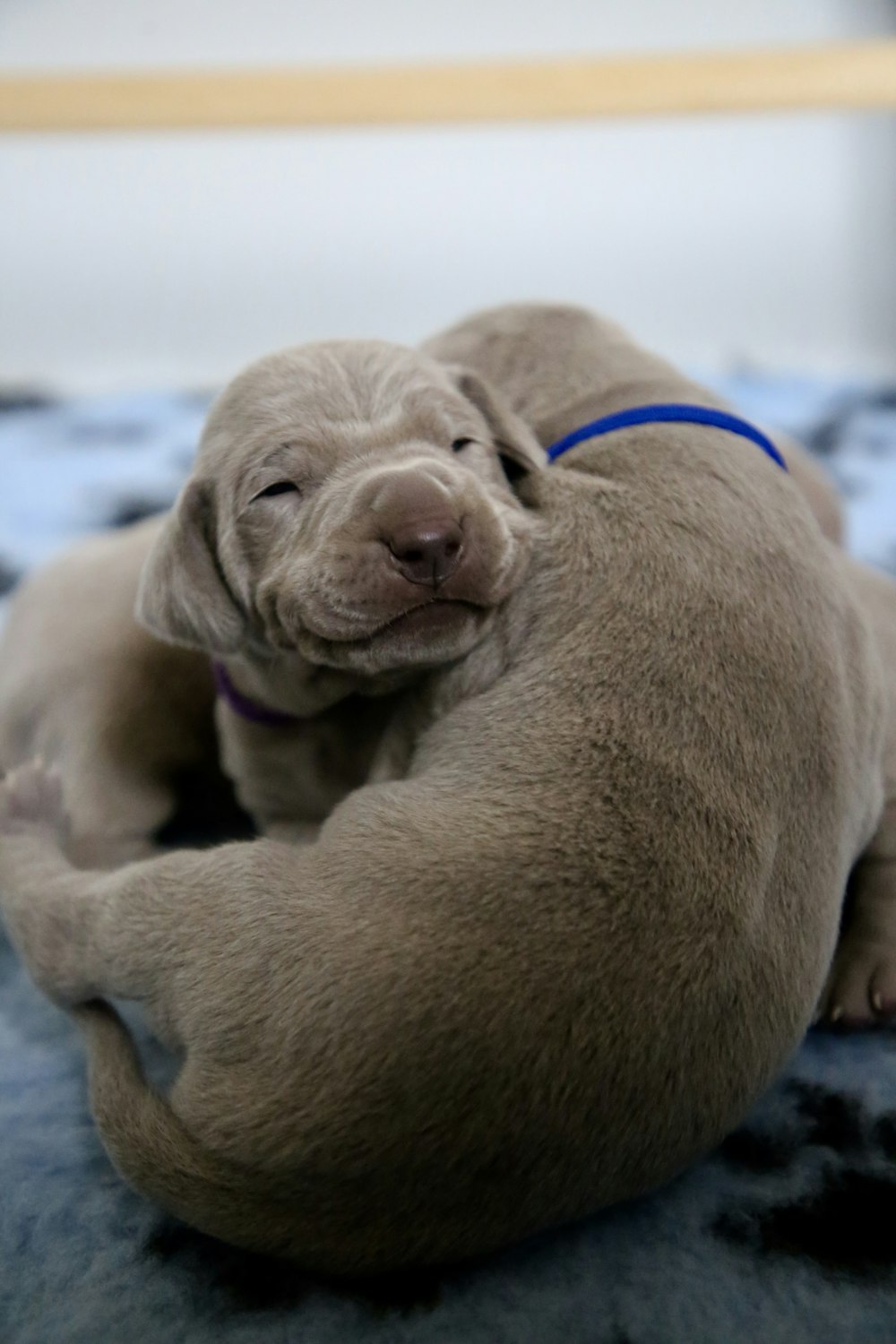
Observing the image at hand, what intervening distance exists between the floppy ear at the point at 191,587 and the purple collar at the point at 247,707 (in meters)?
0.22

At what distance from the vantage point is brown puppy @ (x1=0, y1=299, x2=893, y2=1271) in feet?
4.03

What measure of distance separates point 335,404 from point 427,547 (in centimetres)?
36

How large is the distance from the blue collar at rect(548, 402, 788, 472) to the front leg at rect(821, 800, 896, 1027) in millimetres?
580

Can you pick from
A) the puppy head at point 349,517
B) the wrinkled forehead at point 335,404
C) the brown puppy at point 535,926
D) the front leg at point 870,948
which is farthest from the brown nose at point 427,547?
the front leg at point 870,948

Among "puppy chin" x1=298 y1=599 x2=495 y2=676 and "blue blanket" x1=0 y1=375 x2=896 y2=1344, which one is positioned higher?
"puppy chin" x1=298 y1=599 x2=495 y2=676

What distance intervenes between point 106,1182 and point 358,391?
1084mm

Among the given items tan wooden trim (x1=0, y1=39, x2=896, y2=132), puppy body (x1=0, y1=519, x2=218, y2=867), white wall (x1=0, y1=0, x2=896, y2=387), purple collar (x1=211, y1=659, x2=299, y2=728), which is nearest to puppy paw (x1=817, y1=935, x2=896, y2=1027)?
purple collar (x1=211, y1=659, x2=299, y2=728)

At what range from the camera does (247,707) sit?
2.01 m

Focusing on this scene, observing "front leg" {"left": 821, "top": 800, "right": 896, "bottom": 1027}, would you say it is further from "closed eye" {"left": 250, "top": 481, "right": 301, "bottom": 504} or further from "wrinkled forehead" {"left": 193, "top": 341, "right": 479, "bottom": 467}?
"closed eye" {"left": 250, "top": 481, "right": 301, "bottom": 504}

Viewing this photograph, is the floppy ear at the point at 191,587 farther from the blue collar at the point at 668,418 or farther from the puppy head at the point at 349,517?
the blue collar at the point at 668,418

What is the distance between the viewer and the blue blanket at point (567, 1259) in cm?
130

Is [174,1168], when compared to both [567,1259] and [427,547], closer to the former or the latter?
[567,1259]

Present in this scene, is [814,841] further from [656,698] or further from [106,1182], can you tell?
[106,1182]

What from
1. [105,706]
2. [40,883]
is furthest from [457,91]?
[40,883]
